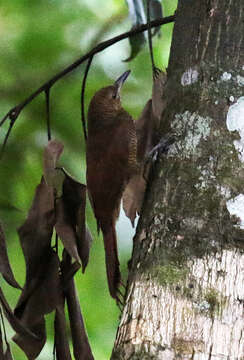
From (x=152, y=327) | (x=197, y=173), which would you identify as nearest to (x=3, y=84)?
(x=197, y=173)

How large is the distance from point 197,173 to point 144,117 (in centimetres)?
61

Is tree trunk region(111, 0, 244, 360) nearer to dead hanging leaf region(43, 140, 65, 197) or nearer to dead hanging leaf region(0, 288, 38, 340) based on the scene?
dead hanging leaf region(43, 140, 65, 197)

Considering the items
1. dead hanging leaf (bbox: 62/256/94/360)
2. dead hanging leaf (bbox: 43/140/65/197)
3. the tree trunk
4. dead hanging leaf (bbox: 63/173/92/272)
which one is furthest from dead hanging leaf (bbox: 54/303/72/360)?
the tree trunk

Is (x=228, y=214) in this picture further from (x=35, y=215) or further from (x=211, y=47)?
(x=35, y=215)

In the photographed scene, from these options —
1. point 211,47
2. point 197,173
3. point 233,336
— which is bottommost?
point 233,336

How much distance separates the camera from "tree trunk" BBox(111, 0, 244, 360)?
1379 mm

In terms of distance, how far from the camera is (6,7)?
3279 mm

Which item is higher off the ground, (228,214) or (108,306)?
(108,306)

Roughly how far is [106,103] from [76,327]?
0.75 meters

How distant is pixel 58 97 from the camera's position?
334cm

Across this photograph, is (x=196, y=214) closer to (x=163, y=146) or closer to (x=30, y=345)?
(x=163, y=146)

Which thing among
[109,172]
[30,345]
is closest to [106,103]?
[109,172]

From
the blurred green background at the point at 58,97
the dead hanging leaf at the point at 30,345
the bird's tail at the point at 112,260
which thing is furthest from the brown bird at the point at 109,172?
the blurred green background at the point at 58,97

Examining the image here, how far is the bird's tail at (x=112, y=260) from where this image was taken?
6.56 ft
